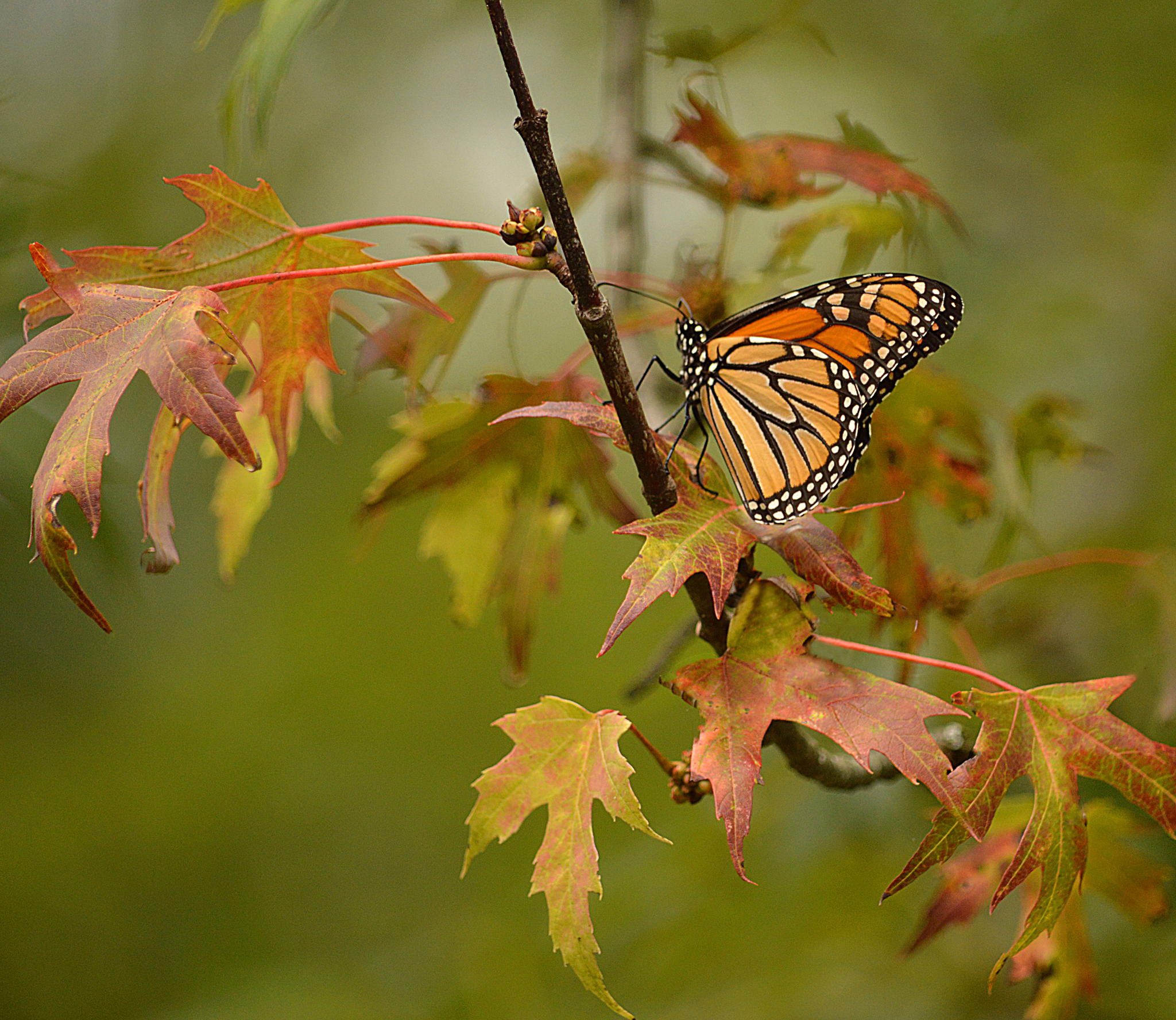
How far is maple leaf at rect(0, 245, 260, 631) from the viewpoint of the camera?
22.0 inches

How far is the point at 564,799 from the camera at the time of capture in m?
0.65

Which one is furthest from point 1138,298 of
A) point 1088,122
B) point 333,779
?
point 333,779

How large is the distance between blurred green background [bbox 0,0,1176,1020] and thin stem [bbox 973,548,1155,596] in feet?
0.85

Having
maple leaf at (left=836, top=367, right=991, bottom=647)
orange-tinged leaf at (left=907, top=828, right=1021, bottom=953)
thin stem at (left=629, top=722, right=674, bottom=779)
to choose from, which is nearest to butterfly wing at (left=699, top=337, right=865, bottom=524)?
maple leaf at (left=836, top=367, right=991, bottom=647)

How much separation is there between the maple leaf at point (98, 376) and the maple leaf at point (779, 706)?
361 mm

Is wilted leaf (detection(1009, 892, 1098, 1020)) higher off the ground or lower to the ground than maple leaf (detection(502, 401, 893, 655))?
Answer: lower

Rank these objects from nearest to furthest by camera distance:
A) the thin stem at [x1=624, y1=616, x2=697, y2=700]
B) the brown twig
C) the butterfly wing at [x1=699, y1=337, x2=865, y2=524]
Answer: the brown twig < the butterfly wing at [x1=699, y1=337, x2=865, y2=524] < the thin stem at [x1=624, y1=616, x2=697, y2=700]

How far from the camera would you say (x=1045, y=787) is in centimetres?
68

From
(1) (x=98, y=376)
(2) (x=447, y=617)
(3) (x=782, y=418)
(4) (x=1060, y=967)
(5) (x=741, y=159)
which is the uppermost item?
(1) (x=98, y=376)

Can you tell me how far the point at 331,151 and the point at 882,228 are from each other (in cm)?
297

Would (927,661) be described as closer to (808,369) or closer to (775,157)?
(808,369)

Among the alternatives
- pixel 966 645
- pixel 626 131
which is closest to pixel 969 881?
pixel 966 645

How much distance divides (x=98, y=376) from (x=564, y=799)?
456 mm

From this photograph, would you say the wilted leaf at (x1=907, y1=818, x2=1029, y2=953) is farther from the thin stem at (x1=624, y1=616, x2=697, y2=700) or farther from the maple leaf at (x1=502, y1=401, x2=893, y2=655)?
the maple leaf at (x1=502, y1=401, x2=893, y2=655)
